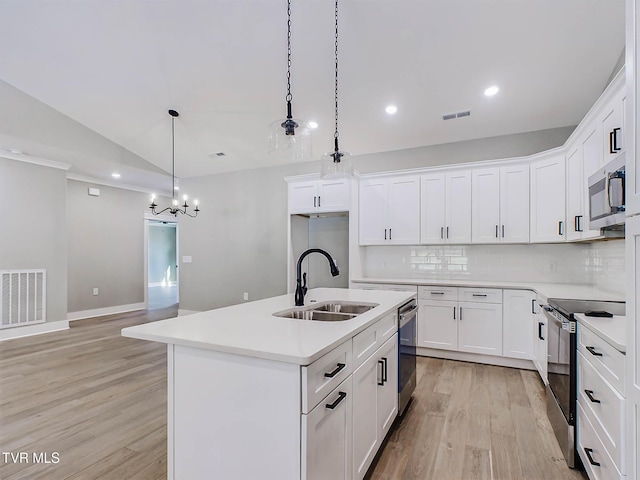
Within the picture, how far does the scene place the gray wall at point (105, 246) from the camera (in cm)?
632

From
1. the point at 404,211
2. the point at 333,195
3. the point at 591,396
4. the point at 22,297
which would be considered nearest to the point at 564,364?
the point at 591,396

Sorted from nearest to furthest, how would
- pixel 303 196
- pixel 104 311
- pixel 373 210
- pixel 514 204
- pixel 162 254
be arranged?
pixel 514 204
pixel 373 210
pixel 303 196
pixel 104 311
pixel 162 254

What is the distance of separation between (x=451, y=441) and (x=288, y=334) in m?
1.63

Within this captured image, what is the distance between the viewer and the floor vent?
482cm

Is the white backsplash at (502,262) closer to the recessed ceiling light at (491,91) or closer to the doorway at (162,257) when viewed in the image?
the recessed ceiling light at (491,91)

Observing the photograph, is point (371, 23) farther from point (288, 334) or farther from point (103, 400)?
point (103, 400)

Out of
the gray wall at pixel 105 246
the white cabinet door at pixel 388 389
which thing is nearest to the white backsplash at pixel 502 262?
the white cabinet door at pixel 388 389

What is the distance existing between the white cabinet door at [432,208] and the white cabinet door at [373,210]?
495mm

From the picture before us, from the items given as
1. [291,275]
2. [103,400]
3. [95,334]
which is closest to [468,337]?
[291,275]

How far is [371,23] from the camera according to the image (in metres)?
2.92

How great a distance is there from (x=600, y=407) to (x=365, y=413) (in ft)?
3.72

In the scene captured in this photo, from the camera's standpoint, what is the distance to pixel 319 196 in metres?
4.77

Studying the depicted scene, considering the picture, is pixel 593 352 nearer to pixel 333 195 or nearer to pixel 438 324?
pixel 438 324

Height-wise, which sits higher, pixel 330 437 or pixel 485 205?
pixel 485 205
